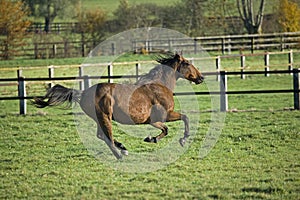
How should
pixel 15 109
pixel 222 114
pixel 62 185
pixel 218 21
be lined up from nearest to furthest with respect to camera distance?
1. pixel 62 185
2. pixel 222 114
3. pixel 15 109
4. pixel 218 21

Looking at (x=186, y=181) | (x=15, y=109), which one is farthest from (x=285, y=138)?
(x=15, y=109)

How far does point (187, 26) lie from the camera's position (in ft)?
137

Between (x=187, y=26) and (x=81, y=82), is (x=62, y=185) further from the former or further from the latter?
(x=187, y=26)

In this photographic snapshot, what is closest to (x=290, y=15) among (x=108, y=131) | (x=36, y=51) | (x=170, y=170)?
(x=36, y=51)

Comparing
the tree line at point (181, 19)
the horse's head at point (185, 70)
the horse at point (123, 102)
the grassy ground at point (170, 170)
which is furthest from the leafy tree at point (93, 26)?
the horse at point (123, 102)

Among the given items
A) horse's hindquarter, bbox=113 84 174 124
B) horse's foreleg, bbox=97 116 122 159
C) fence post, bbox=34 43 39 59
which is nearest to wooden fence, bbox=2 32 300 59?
fence post, bbox=34 43 39 59

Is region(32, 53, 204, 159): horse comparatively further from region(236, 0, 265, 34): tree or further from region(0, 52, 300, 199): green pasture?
region(236, 0, 265, 34): tree

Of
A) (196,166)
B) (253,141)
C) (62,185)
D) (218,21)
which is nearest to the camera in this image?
→ (62,185)

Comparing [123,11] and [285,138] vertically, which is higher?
[123,11]

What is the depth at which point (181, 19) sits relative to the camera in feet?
142

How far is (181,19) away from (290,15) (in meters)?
8.77

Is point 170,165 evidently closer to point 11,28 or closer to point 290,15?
point 11,28

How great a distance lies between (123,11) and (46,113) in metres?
28.3

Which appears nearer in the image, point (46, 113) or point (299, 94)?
point (299, 94)
